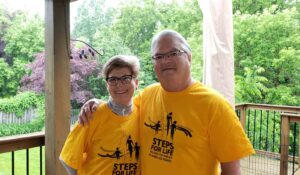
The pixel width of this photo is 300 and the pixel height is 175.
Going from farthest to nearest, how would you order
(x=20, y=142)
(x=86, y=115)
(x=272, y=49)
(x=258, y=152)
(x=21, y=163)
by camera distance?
(x=272, y=49) < (x=21, y=163) < (x=258, y=152) < (x=20, y=142) < (x=86, y=115)

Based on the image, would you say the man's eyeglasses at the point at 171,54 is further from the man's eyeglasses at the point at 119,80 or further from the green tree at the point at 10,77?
the green tree at the point at 10,77

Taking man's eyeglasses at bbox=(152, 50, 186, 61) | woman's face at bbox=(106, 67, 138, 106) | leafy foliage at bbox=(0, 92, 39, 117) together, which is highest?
man's eyeglasses at bbox=(152, 50, 186, 61)

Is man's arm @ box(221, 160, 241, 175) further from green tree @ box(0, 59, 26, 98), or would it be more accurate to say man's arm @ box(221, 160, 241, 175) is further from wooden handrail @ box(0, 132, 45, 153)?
green tree @ box(0, 59, 26, 98)

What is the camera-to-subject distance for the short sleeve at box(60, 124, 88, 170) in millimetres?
1449

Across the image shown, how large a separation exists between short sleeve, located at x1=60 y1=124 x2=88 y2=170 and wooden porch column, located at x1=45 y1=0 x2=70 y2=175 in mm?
727

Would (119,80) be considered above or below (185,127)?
above

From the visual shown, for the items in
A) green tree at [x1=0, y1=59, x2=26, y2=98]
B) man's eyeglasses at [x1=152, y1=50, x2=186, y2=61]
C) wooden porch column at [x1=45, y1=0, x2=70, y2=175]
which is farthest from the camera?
green tree at [x1=0, y1=59, x2=26, y2=98]

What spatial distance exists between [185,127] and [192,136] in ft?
0.16

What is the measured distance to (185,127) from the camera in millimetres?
1347

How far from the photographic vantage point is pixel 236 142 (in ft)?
4.15

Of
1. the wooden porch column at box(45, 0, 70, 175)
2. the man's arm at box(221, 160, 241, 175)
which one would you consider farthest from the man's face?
the wooden porch column at box(45, 0, 70, 175)

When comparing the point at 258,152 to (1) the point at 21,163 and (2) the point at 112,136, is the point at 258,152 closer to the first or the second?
(2) the point at 112,136

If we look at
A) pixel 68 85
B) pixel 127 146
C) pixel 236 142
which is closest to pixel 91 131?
pixel 127 146

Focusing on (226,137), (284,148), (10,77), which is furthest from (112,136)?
(10,77)
